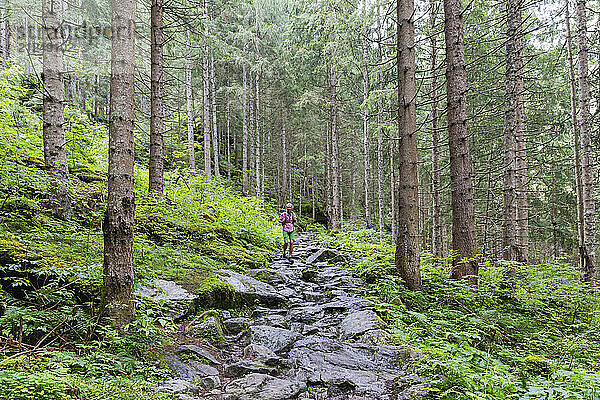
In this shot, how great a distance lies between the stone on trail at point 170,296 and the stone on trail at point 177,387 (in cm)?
160

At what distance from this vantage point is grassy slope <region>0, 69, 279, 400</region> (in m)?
3.01

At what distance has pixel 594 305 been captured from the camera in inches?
296

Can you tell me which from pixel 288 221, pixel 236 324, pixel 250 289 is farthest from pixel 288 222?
pixel 236 324

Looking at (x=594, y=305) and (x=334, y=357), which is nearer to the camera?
(x=334, y=357)

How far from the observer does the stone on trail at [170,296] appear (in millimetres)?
5324

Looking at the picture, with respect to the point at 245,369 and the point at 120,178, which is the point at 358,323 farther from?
the point at 120,178

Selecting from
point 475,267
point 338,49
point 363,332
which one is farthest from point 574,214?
point 363,332

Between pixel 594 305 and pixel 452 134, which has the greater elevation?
pixel 452 134

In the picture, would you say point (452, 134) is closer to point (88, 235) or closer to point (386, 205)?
point (88, 235)

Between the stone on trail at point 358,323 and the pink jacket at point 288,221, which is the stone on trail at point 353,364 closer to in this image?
the stone on trail at point 358,323

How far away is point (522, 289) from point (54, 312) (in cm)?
828

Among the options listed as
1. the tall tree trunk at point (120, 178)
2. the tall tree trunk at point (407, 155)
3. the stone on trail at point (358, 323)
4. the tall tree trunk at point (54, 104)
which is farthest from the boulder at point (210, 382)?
the tall tree trunk at point (54, 104)

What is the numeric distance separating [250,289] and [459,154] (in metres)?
5.27

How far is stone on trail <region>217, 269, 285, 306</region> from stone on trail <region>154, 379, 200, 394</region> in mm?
3212
